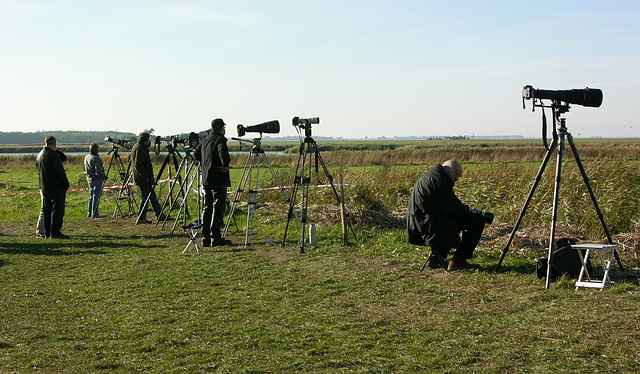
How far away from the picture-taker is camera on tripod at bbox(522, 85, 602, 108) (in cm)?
669

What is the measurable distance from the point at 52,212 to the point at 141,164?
8.43 ft

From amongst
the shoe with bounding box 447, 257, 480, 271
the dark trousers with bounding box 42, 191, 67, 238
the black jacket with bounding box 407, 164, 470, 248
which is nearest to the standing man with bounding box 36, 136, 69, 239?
the dark trousers with bounding box 42, 191, 67, 238

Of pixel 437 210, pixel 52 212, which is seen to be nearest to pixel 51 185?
pixel 52 212

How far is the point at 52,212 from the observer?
1203cm

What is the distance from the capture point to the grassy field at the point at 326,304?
4707mm

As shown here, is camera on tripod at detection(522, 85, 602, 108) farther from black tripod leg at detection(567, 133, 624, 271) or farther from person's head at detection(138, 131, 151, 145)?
person's head at detection(138, 131, 151, 145)

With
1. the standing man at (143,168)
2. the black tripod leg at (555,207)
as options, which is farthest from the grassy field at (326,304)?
the standing man at (143,168)

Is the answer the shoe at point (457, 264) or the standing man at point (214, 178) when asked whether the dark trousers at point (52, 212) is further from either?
the shoe at point (457, 264)

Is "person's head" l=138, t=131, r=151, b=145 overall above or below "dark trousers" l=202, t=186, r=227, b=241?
above

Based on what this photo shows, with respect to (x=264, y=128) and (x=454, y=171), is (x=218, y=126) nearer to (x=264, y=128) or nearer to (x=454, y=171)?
(x=264, y=128)

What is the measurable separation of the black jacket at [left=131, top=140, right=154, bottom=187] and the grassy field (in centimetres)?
246

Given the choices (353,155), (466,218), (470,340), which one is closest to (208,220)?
(466,218)

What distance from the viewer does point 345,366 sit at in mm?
4508

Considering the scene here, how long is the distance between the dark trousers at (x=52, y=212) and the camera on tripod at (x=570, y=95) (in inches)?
368
